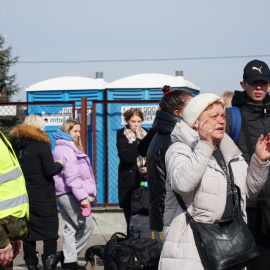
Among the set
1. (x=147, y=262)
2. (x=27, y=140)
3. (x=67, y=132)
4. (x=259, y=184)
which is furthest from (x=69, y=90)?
(x=259, y=184)

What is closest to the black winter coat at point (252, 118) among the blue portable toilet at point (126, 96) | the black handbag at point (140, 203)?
the black handbag at point (140, 203)

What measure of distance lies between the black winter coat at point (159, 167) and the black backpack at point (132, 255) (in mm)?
193

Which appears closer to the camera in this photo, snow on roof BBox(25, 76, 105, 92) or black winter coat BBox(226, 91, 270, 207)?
black winter coat BBox(226, 91, 270, 207)

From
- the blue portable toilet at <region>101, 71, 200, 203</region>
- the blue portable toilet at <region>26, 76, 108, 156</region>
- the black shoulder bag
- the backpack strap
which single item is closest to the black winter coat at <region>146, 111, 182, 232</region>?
the backpack strap

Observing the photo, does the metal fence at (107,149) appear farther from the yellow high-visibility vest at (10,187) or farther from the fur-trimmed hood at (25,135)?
the yellow high-visibility vest at (10,187)

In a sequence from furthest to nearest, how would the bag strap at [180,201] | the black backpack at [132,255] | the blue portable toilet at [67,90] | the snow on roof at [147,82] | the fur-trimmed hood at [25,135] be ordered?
the blue portable toilet at [67,90] < the snow on roof at [147,82] < the fur-trimmed hood at [25,135] < the black backpack at [132,255] < the bag strap at [180,201]

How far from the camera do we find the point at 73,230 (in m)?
8.88

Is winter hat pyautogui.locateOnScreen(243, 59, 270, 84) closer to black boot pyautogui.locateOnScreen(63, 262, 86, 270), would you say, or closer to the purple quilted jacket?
the purple quilted jacket

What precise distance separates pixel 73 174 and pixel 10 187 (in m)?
4.26

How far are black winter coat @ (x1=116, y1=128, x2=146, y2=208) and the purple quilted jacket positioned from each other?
413 mm

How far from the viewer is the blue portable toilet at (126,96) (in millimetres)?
11805

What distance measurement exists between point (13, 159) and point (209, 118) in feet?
4.15

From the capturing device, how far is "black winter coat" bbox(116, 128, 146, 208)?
872 centimetres

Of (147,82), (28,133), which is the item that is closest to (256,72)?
(28,133)
